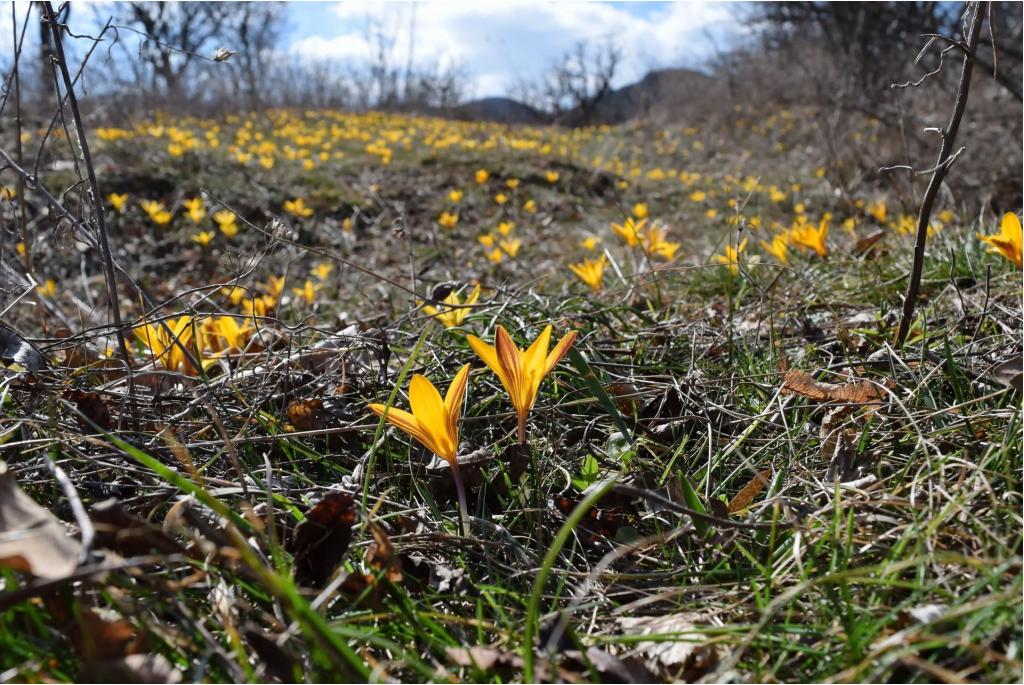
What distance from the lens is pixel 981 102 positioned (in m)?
10.7

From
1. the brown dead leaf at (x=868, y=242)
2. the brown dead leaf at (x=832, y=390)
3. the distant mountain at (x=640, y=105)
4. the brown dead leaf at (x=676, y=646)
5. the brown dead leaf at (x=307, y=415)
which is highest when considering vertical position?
the distant mountain at (x=640, y=105)

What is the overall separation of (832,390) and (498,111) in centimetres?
2982

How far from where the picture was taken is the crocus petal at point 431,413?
115 cm

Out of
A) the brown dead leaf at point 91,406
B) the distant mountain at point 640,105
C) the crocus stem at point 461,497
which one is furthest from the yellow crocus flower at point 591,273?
the distant mountain at point 640,105

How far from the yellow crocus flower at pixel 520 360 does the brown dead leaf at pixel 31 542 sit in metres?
0.63

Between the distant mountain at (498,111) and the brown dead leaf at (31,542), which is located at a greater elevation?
the distant mountain at (498,111)

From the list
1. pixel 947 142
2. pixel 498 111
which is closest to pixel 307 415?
pixel 947 142

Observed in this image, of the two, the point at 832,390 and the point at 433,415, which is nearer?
the point at 433,415

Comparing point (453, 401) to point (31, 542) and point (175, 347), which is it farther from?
point (175, 347)

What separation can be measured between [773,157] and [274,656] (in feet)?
52.7

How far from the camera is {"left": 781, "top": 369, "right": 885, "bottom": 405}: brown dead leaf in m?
1.56

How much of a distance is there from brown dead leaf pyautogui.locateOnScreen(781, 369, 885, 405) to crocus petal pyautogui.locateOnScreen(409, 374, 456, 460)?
2.86 feet

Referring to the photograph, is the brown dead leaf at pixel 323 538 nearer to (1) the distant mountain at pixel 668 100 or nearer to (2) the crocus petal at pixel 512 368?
(2) the crocus petal at pixel 512 368

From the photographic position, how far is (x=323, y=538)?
3.64 feet
